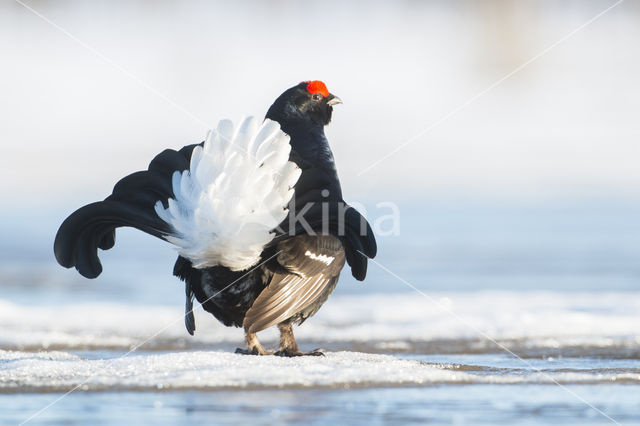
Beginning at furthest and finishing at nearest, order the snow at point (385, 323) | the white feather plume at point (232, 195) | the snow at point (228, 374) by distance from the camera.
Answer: the snow at point (385, 323) < the white feather plume at point (232, 195) < the snow at point (228, 374)

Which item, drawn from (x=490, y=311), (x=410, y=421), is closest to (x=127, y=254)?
(x=490, y=311)

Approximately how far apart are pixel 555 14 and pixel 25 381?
22944 millimetres

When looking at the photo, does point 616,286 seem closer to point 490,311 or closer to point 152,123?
point 490,311

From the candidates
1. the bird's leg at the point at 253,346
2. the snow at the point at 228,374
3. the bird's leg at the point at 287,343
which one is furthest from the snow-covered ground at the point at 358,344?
the bird's leg at the point at 253,346

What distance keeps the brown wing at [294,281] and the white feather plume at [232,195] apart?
0.58 feet

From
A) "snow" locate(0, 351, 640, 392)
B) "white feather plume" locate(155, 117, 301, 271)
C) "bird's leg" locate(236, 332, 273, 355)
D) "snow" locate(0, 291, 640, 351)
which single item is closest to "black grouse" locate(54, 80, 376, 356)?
"white feather plume" locate(155, 117, 301, 271)

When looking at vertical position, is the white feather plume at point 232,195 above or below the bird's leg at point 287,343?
above

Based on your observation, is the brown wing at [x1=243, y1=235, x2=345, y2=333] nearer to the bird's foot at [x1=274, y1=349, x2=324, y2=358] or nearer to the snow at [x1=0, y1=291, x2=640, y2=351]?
the bird's foot at [x1=274, y1=349, x2=324, y2=358]

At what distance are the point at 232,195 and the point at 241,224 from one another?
0.46ft

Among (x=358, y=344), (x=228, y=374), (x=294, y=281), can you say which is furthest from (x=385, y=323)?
(x=228, y=374)

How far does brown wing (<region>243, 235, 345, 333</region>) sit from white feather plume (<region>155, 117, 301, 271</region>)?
0.58ft

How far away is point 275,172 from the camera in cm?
480

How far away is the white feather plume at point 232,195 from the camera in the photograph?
15.2 ft

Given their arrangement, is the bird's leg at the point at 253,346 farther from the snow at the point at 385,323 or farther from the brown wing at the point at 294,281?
the snow at the point at 385,323
